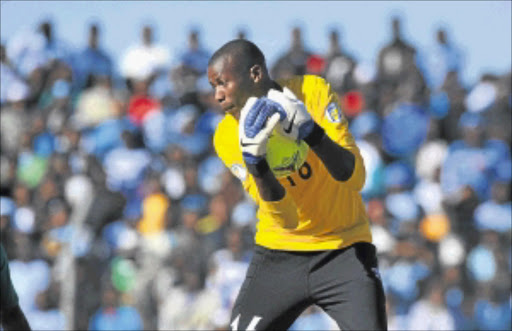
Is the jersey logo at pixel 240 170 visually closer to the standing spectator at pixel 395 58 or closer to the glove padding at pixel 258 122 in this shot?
the glove padding at pixel 258 122

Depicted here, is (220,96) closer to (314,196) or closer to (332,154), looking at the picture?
(332,154)

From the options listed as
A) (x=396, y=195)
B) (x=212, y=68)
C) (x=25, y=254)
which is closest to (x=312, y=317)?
(x=396, y=195)

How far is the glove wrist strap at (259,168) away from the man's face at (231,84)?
43cm

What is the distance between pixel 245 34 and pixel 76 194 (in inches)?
163

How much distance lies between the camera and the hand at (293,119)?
4.41 metres

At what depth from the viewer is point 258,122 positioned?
170 inches

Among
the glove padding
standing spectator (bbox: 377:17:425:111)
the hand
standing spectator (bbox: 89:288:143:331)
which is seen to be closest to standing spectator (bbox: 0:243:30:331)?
the glove padding

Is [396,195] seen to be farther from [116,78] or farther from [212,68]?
[212,68]

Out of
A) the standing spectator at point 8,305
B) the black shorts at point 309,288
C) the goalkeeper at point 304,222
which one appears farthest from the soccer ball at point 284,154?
the standing spectator at point 8,305

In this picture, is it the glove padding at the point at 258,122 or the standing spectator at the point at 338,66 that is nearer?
the glove padding at the point at 258,122

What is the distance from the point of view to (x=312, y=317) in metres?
10.1

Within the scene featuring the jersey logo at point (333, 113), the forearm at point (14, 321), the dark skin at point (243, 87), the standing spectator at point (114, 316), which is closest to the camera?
the dark skin at point (243, 87)

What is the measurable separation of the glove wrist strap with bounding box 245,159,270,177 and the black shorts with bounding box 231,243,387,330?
2.84 feet

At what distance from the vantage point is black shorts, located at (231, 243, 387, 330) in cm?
506
